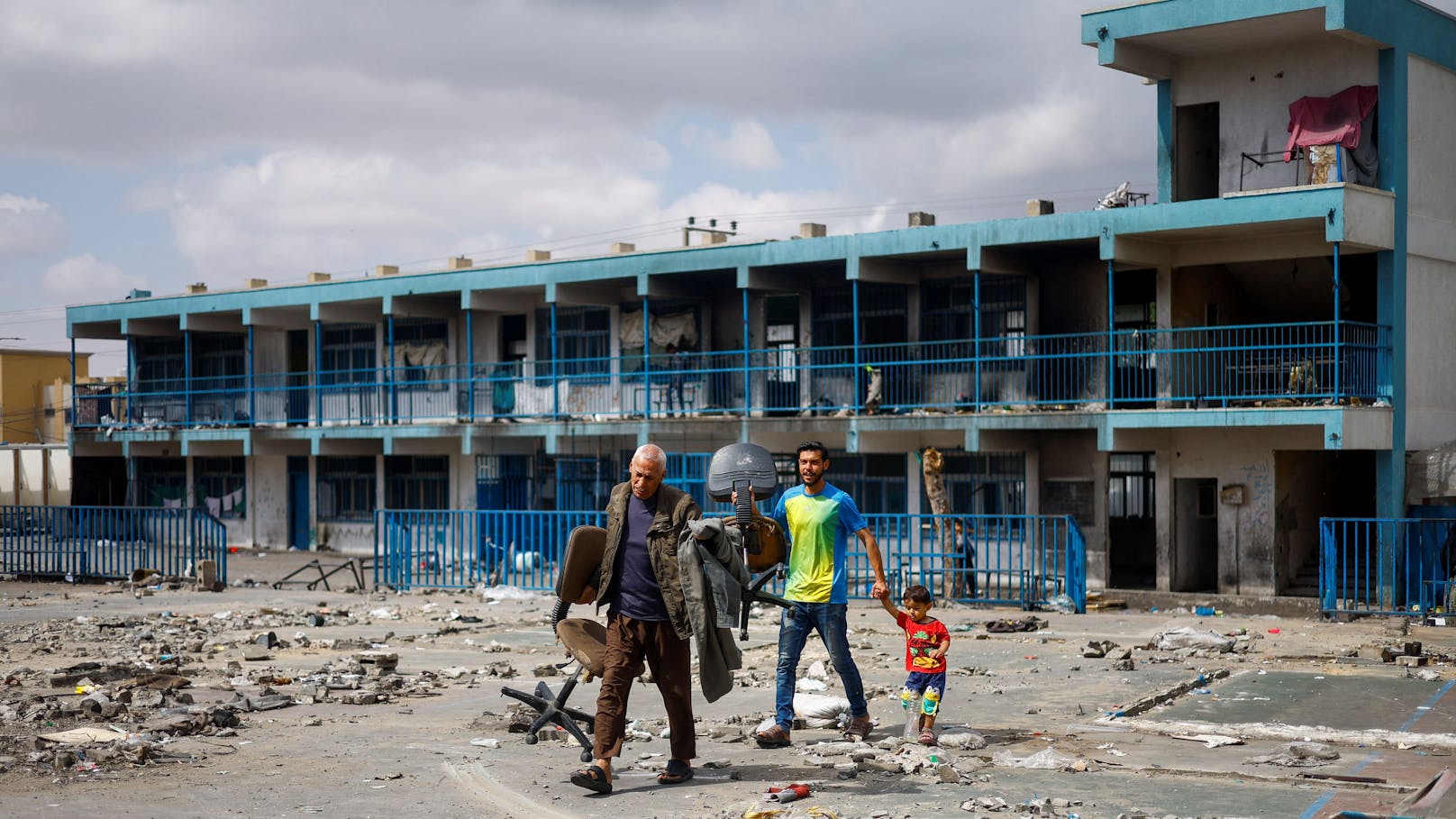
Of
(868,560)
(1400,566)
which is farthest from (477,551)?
(1400,566)

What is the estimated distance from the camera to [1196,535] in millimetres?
25953

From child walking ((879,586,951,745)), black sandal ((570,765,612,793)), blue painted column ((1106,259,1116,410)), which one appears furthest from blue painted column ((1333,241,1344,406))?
black sandal ((570,765,612,793))

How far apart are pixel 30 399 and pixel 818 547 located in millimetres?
59614

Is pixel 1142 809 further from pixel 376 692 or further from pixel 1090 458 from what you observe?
pixel 1090 458

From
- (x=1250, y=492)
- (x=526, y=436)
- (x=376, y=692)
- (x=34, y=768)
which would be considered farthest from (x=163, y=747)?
(x=526, y=436)

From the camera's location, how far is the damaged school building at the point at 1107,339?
2319 cm

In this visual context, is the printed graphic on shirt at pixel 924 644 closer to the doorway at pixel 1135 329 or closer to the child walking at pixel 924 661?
the child walking at pixel 924 661

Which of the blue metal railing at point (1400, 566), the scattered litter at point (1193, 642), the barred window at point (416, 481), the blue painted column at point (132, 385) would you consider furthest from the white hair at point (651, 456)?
the blue painted column at point (132, 385)

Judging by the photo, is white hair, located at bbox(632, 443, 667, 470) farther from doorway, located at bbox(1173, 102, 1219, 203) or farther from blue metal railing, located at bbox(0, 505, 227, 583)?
doorway, located at bbox(1173, 102, 1219, 203)

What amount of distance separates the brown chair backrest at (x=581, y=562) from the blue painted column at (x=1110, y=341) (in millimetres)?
15913

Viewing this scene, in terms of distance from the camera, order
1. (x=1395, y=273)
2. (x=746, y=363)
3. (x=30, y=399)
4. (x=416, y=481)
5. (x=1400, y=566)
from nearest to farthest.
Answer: (x=1400, y=566), (x=1395, y=273), (x=746, y=363), (x=416, y=481), (x=30, y=399)

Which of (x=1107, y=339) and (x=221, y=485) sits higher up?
(x=1107, y=339)

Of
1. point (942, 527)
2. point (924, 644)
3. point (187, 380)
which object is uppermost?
point (187, 380)

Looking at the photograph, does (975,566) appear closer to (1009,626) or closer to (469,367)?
(1009,626)
